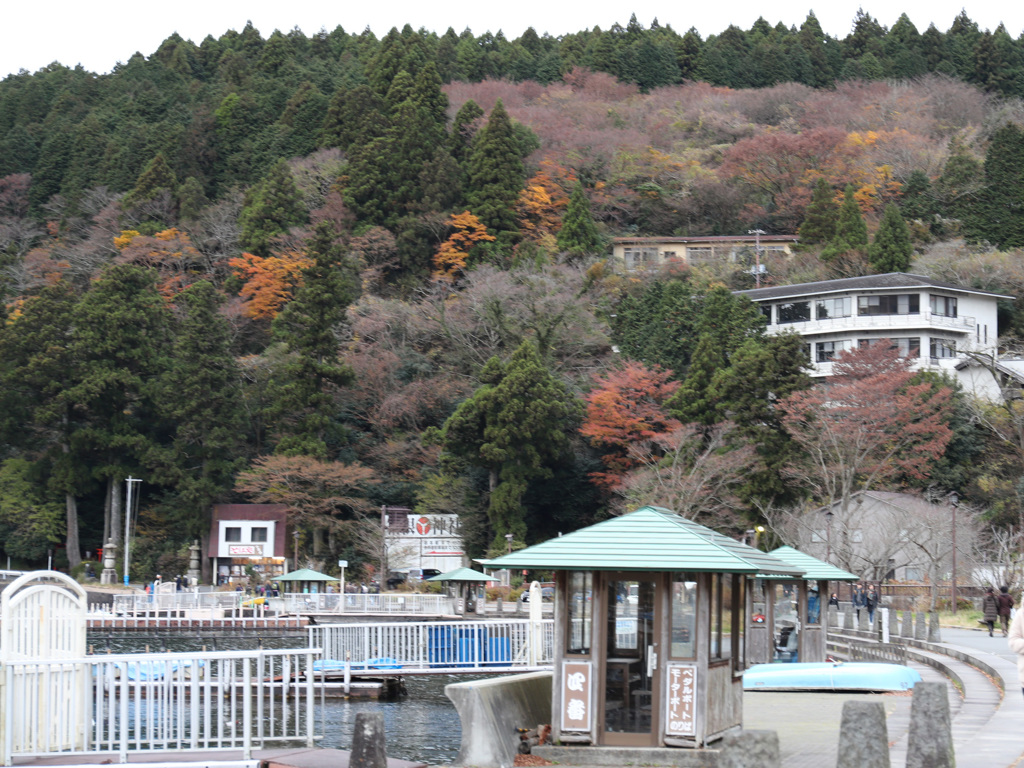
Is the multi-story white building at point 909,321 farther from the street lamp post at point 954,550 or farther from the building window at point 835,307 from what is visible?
the street lamp post at point 954,550

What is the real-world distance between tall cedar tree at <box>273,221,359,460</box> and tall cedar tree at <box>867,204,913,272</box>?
29.5 m

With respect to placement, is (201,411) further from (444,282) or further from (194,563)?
(444,282)

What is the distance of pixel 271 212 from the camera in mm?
Answer: 74375

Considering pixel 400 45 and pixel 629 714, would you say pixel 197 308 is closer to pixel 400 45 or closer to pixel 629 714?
pixel 400 45

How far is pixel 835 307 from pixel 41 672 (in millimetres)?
58482

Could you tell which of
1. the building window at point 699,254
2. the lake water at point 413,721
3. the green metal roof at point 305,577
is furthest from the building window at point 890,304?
the lake water at point 413,721

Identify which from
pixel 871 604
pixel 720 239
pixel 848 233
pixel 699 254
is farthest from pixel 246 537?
pixel 848 233

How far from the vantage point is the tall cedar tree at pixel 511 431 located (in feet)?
178

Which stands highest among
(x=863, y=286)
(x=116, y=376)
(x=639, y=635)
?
(x=863, y=286)

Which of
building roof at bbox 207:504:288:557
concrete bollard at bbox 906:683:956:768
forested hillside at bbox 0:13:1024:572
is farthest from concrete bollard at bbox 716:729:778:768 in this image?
building roof at bbox 207:504:288:557

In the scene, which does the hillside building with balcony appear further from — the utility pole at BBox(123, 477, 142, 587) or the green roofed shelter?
the green roofed shelter

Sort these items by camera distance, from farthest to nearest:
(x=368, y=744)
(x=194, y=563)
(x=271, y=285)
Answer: (x=271, y=285) → (x=194, y=563) → (x=368, y=744)

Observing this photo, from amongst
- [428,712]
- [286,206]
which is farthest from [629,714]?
[286,206]

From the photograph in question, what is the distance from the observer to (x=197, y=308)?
6028 centimetres
